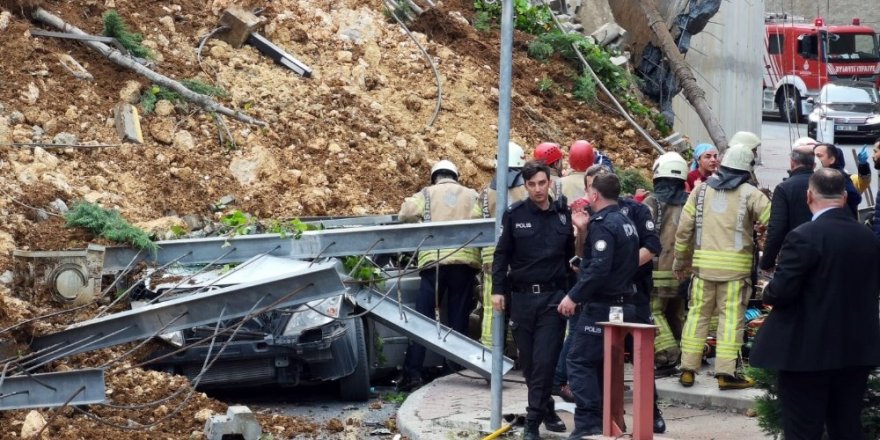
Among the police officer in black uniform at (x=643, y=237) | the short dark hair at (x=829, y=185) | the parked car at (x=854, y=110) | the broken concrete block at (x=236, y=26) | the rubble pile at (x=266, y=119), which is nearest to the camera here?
the short dark hair at (x=829, y=185)

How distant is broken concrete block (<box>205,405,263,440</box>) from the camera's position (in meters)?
9.30

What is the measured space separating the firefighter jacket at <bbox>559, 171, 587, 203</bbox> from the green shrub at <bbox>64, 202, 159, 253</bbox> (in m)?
3.24

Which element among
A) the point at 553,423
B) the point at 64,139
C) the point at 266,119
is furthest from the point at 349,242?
the point at 266,119

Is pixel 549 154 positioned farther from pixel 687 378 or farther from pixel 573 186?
pixel 687 378

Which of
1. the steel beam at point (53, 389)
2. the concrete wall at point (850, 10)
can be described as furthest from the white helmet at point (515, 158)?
the concrete wall at point (850, 10)

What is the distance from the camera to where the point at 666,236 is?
1102 centimetres

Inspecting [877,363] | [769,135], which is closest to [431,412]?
[877,363]

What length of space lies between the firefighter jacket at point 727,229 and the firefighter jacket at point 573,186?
1117mm

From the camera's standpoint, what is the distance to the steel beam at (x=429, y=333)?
36.2 feet

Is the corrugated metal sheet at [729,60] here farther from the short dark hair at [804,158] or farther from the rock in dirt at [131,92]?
the short dark hair at [804,158]

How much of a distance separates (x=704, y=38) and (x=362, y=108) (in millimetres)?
7442

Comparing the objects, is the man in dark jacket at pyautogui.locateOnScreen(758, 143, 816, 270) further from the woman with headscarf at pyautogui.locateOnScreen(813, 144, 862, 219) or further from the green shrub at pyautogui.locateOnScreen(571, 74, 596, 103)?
the green shrub at pyautogui.locateOnScreen(571, 74, 596, 103)

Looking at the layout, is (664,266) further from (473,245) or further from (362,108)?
(362,108)

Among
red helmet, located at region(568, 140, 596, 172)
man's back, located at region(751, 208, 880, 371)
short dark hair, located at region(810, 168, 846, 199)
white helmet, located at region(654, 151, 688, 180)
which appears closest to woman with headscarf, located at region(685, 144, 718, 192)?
white helmet, located at region(654, 151, 688, 180)
